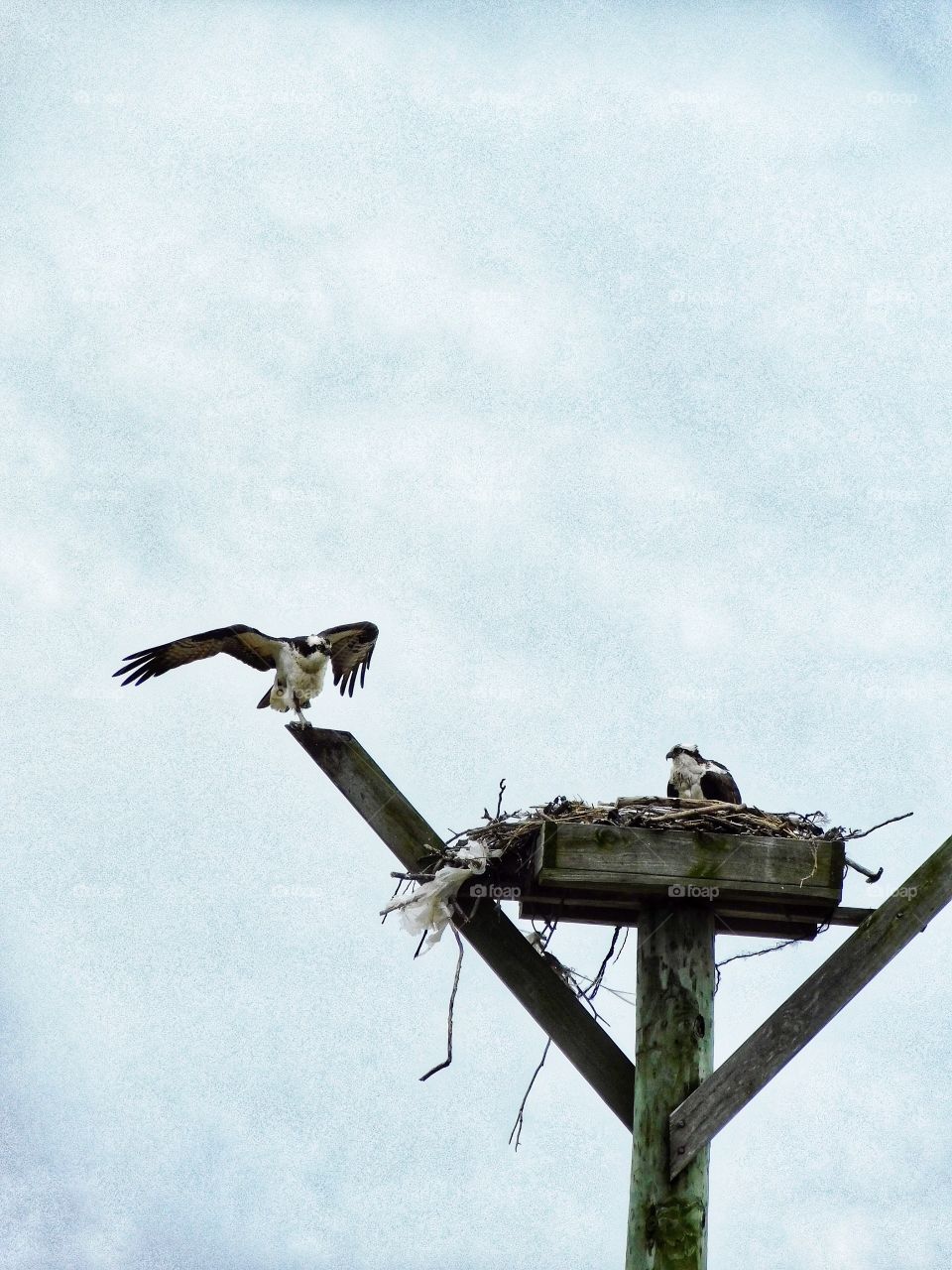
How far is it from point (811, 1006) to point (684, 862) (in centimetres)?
58

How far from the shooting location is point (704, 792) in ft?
23.8

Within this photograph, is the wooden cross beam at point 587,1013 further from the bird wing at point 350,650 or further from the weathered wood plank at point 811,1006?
the bird wing at point 350,650

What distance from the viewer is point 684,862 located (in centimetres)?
456

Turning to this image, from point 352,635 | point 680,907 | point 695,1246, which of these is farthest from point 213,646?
point 695,1246

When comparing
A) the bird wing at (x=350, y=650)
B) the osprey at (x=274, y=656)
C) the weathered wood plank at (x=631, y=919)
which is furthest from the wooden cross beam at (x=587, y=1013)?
the bird wing at (x=350, y=650)

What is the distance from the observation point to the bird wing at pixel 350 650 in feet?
27.3

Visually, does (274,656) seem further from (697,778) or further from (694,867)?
(694,867)

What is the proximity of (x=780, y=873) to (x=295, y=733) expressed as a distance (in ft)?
5.46

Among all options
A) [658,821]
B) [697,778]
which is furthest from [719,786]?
[658,821]

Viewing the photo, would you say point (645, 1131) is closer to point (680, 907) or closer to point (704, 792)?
point (680, 907)

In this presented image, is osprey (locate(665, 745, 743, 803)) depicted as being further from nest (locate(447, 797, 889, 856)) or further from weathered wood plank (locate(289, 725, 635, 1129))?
weathered wood plank (locate(289, 725, 635, 1129))

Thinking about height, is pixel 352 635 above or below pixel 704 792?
above

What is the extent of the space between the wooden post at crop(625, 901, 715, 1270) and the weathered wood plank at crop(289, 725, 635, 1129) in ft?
0.42

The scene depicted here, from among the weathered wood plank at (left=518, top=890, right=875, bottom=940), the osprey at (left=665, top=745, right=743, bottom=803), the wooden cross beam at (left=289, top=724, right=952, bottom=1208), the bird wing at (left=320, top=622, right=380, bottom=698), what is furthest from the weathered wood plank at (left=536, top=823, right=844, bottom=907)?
the bird wing at (left=320, top=622, right=380, bottom=698)
